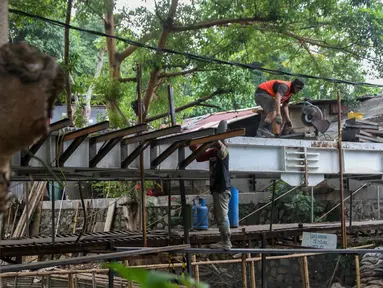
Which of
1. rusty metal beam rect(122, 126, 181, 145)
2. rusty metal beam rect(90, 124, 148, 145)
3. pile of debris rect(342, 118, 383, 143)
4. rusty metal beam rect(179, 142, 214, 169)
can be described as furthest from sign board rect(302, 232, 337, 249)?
pile of debris rect(342, 118, 383, 143)

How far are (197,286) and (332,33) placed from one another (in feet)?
59.0

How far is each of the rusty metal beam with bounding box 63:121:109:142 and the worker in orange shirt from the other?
18.1 feet

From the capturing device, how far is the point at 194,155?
400 inches

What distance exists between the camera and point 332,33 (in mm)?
18547

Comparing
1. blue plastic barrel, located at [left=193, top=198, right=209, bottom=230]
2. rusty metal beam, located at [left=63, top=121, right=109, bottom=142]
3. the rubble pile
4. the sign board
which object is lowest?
the rubble pile

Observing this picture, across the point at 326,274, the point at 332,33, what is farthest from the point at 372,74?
the point at 326,274

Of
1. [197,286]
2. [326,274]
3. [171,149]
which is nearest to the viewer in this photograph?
[197,286]

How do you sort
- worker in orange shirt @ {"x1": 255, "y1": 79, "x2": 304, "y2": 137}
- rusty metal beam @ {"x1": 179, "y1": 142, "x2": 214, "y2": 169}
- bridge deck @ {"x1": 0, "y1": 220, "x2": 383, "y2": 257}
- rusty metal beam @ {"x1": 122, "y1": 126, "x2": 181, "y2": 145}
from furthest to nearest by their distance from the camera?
worker in orange shirt @ {"x1": 255, "y1": 79, "x2": 304, "y2": 137}, bridge deck @ {"x1": 0, "y1": 220, "x2": 383, "y2": 257}, rusty metal beam @ {"x1": 179, "y1": 142, "x2": 214, "y2": 169}, rusty metal beam @ {"x1": 122, "y1": 126, "x2": 181, "y2": 145}

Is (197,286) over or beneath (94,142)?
beneath

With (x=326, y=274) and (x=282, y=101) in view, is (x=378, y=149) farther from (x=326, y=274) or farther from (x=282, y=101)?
(x=326, y=274)

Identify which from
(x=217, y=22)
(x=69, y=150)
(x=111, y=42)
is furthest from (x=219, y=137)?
(x=111, y=42)

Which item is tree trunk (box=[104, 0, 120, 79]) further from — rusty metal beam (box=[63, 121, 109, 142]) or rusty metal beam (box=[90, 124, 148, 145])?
rusty metal beam (box=[63, 121, 109, 142])

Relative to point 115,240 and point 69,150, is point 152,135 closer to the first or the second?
point 69,150

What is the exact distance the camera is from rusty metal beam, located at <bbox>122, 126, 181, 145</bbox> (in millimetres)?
8547
